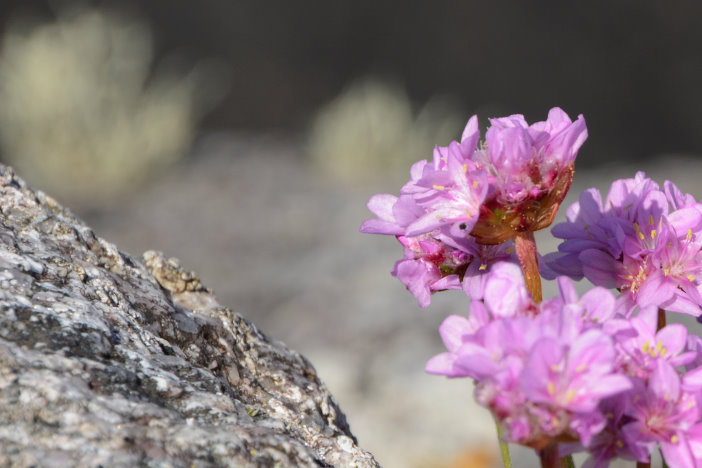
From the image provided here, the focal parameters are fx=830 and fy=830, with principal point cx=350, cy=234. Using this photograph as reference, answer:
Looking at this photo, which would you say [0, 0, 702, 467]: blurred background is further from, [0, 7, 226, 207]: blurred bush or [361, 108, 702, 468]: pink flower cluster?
[361, 108, 702, 468]: pink flower cluster

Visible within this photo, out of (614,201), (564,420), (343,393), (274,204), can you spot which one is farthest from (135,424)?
(274,204)

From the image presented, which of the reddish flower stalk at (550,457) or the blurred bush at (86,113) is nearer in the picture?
the reddish flower stalk at (550,457)

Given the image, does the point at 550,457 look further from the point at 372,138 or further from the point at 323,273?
the point at 372,138

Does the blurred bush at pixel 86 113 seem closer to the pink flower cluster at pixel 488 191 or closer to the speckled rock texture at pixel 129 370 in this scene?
the speckled rock texture at pixel 129 370

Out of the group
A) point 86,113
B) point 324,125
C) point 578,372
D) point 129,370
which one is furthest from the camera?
point 324,125

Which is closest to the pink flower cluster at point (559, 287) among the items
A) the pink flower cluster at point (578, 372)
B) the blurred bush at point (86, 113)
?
the pink flower cluster at point (578, 372)

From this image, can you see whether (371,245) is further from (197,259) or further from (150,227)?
(150,227)

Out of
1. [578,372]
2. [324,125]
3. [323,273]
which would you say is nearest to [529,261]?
[578,372]
